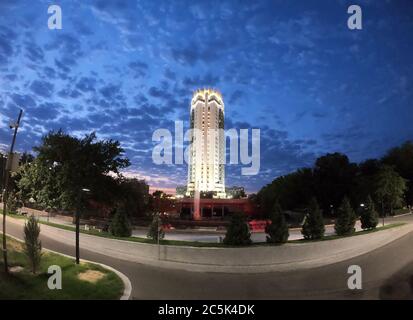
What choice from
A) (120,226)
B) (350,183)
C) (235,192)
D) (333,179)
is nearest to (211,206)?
(333,179)

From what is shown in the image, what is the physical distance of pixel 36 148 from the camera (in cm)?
2245

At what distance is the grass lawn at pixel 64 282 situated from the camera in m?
9.51

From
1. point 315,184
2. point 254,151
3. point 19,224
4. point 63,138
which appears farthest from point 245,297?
point 315,184

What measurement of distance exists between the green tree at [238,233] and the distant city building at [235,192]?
3403 inches

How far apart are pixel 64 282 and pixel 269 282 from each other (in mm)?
7054

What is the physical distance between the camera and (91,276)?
1216cm

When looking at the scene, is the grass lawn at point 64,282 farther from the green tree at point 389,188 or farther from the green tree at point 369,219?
the green tree at point 389,188

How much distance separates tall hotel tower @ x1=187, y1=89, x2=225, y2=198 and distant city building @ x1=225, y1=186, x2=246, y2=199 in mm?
2106

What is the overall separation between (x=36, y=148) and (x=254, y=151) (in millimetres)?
16425

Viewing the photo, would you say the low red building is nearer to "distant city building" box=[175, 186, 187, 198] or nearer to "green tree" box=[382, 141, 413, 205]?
"green tree" box=[382, 141, 413, 205]
